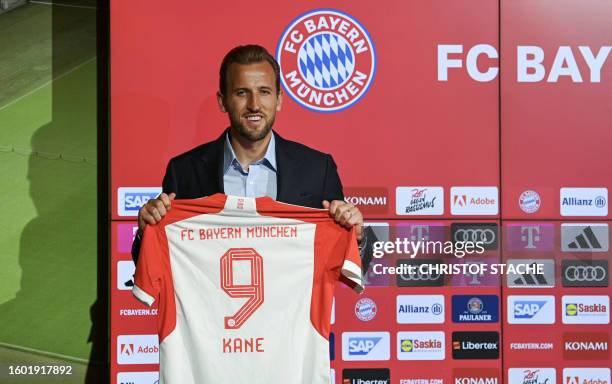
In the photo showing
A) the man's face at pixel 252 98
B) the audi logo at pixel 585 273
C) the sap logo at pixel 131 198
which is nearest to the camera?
the man's face at pixel 252 98

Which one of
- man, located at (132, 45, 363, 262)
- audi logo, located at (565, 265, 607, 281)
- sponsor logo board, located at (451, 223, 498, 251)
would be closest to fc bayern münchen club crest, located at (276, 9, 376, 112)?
man, located at (132, 45, 363, 262)

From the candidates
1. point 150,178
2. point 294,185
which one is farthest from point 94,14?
Answer: point 294,185

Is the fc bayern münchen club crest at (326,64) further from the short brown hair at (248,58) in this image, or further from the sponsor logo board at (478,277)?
the sponsor logo board at (478,277)

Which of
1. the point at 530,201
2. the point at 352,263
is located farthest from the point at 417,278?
the point at 352,263

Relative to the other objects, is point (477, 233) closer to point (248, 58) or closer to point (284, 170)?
point (284, 170)

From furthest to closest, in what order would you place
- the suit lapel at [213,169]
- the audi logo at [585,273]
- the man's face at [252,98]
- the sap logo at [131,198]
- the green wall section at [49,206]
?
the green wall section at [49,206] < the audi logo at [585,273] < the sap logo at [131,198] < the suit lapel at [213,169] < the man's face at [252,98]

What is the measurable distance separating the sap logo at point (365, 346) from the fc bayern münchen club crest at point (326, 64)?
0.96 metres

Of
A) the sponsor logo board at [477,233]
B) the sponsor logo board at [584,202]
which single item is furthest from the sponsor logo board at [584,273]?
the sponsor logo board at [477,233]

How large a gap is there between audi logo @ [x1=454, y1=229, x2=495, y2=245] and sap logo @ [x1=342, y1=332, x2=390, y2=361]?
1.70 feet

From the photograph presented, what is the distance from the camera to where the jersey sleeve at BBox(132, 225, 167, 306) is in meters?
2.41

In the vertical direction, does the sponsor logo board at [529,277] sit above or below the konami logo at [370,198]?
below

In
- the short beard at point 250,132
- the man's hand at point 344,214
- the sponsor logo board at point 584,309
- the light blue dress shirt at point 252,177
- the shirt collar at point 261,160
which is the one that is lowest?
the sponsor logo board at point 584,309

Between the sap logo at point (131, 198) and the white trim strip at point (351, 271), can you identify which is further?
the sap logo at point (131, 198)

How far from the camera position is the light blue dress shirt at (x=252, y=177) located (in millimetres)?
2721
